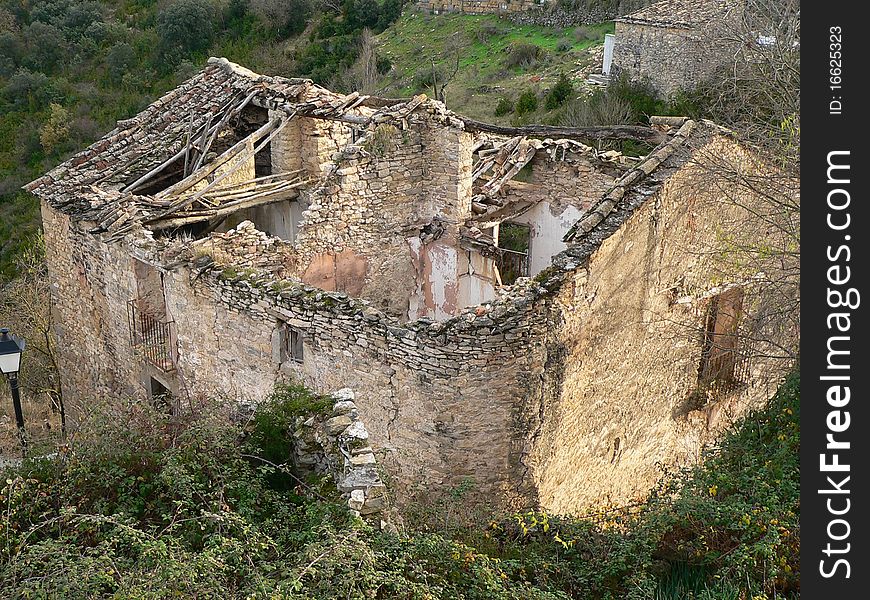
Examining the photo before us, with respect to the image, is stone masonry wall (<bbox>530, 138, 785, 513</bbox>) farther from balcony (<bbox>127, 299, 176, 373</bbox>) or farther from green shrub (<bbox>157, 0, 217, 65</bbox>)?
green shrub (<bbox>157, 0, 217, 65</bbox>)

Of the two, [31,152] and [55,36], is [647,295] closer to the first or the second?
[31,152]

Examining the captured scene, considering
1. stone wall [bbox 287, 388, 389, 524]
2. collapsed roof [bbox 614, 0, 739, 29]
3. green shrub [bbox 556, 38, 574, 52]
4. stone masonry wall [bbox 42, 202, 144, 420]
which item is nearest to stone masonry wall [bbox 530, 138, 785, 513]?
stone wall [bbox 287, 388, 389, 524]

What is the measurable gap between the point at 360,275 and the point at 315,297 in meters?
3.32

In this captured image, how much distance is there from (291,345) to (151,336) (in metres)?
2.60

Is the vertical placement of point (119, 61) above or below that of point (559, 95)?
above

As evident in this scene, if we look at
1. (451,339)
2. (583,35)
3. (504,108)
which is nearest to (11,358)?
(451,339)

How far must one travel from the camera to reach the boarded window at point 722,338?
12.9 m

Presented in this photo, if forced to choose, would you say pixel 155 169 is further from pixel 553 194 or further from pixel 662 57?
pixel 662 57

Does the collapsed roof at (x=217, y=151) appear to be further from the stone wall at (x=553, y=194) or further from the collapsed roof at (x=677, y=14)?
the collapsed roof at (x=677, y=14)

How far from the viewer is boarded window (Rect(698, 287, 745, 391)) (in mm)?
12863

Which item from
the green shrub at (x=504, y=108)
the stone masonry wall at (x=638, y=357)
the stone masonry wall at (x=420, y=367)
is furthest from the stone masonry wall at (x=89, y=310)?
the green shrub at (x=504, y=108)

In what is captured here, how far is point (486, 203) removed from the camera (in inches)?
585

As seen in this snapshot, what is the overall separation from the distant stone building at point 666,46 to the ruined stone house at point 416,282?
15.6 metres

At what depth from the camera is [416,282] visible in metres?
Answer: 14.4
